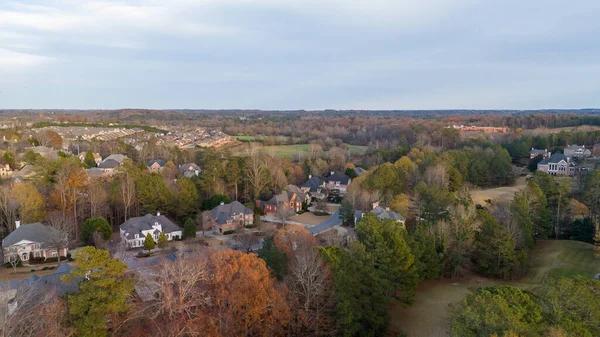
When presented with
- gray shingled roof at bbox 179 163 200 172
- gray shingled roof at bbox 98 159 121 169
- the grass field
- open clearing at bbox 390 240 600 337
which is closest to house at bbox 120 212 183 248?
open clearing at bbox 390 240 600 337

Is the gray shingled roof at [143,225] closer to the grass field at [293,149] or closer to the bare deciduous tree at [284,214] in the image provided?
the bare deciduous tree at [284,214]

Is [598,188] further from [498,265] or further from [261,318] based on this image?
[261,318]

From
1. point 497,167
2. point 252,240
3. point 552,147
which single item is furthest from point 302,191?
point 552,147

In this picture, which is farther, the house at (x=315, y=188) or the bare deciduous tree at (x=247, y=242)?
the house at (x=315, y=188)

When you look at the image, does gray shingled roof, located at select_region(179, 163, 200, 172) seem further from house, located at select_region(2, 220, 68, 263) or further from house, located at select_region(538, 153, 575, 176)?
house, located at select_region(538, 153, 575, 176)

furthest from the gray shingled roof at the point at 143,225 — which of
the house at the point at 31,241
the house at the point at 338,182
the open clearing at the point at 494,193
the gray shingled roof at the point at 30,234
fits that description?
the open clearing at the point at 494,193

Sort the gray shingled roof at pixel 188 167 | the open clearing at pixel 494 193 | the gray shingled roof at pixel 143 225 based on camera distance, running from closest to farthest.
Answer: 1. the gray shingled roof at pixel 143 225
2. the open clearing at pixel 494 193
3. the gray shingled roof at pixel 188 167

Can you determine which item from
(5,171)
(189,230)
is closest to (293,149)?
(5,171)
